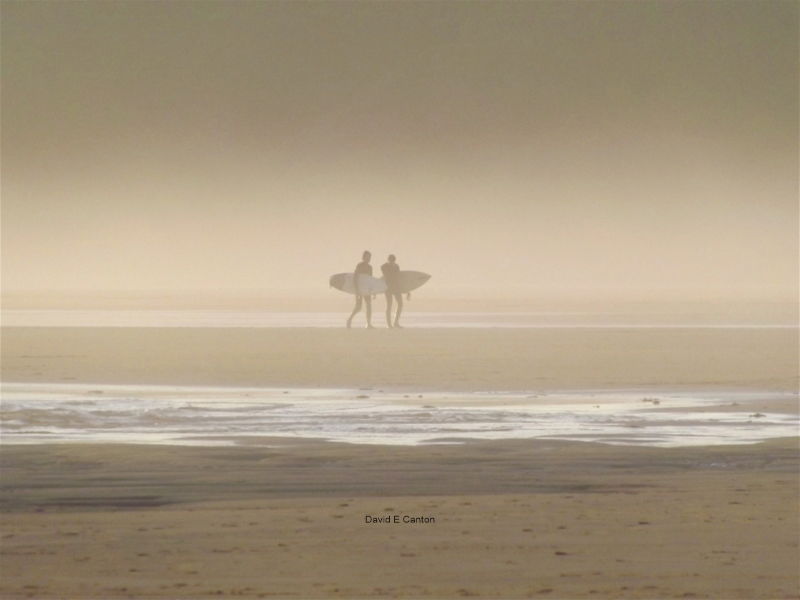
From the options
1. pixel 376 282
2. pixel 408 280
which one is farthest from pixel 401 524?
pixel 408 280

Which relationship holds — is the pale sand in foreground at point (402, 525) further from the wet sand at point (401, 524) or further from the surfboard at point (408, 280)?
the surfboard at point (408, 280)

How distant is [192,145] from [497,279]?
20.3 metres

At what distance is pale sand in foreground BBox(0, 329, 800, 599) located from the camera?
681 centimetres

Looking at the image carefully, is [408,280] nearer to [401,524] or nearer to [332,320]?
[332,320]

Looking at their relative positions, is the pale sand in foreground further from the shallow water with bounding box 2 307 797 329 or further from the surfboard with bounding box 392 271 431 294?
the shallow water with bounding box 2 307 797 329

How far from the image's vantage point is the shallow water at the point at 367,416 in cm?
1195

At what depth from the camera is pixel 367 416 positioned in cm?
1373

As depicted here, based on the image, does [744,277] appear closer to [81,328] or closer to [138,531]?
[81,328]

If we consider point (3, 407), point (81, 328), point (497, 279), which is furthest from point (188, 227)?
point (3, 407)

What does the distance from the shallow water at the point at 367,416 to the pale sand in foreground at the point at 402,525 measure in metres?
0.67

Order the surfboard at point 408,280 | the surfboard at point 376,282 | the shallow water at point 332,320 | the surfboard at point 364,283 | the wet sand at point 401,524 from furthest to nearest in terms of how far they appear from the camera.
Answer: the shallow water at point 332,320, the surfboard at point 408,280, the surfboard at point 376,282, the surfboard at point 364,283, the wet sand at point 401,524

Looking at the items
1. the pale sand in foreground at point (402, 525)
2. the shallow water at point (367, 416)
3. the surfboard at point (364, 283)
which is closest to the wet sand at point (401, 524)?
the pale sand in foreground at point (402, 525)

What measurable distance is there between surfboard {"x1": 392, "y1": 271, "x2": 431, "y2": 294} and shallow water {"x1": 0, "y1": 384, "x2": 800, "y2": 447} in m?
14.0

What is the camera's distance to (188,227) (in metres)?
112
